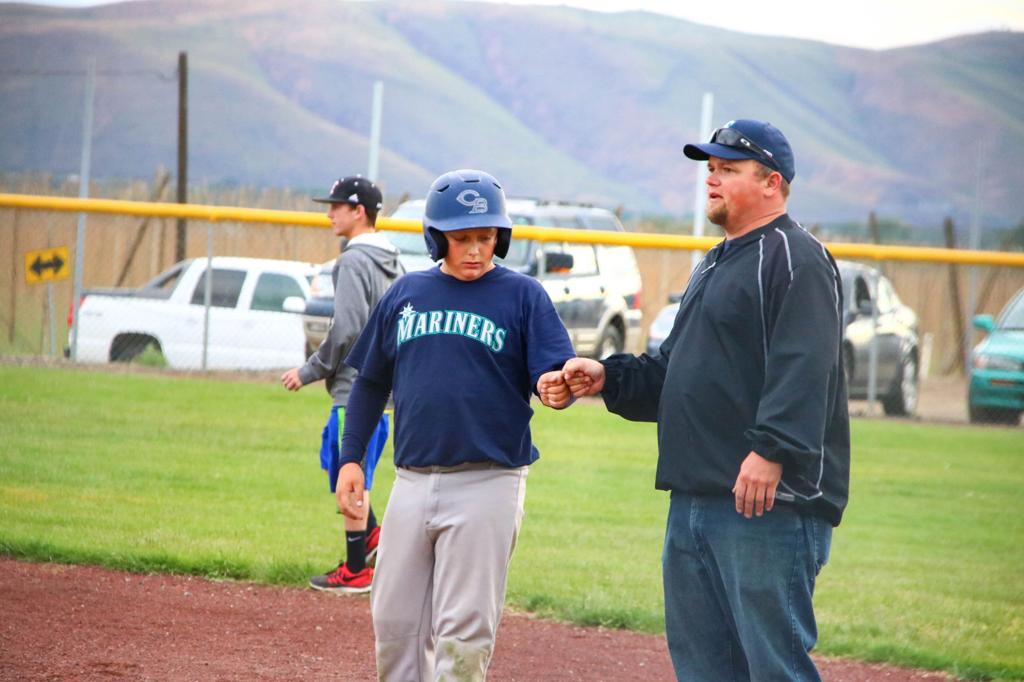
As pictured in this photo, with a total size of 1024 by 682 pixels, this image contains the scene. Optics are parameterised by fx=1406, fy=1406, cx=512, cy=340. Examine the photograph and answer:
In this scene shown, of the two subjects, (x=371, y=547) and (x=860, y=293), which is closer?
(x=371, y=547)

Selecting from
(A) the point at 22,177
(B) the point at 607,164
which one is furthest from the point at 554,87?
(A) the point at 22,177

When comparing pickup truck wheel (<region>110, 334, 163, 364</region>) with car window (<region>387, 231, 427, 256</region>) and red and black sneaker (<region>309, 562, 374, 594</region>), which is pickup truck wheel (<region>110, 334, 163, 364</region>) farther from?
red and black sneaker (<region>309, 562, 374, 594</region>)

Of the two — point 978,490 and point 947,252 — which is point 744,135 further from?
point 947,252

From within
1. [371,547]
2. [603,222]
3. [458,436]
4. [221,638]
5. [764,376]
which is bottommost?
[221,638]

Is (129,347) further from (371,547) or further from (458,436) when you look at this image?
(458,436)

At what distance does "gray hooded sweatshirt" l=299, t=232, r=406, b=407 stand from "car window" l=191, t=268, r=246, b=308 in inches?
333

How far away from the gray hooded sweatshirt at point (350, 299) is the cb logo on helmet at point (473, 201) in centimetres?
237

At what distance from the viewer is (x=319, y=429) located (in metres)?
12.3

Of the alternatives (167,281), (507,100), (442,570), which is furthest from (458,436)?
(507,100)

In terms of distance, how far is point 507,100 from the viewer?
155875 mm

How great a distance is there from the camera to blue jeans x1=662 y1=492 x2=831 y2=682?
3.81 metres

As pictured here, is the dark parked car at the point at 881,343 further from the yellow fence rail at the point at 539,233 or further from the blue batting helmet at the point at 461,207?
the blue batting helmet at the point at 461,207

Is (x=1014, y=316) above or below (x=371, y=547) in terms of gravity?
above

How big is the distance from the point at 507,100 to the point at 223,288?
5631 inches
